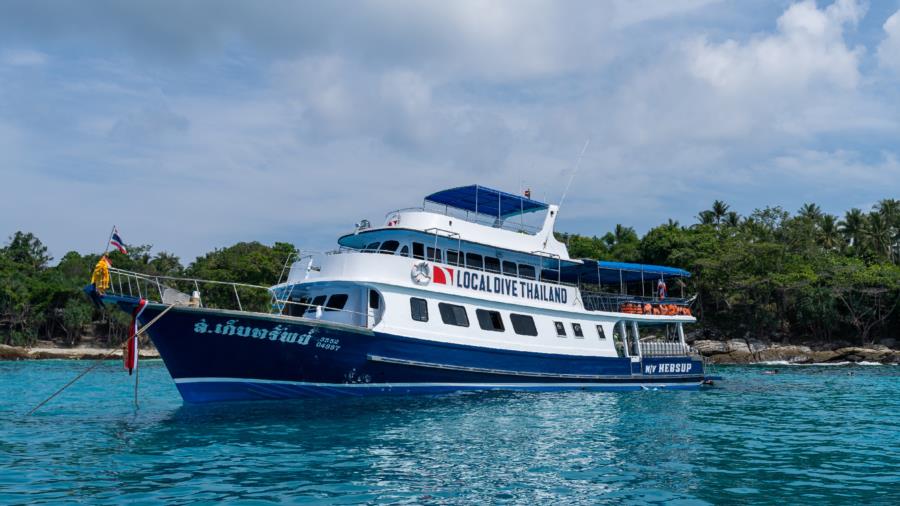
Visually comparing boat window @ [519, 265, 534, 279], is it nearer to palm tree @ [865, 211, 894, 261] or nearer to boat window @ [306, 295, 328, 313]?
boat window @ [306, 295, 328, 313]

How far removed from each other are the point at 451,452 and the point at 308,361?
6.22 metres

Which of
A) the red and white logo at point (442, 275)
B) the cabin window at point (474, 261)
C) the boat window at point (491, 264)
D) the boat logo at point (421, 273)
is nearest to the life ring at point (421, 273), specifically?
the boat logo at point (421, 273)

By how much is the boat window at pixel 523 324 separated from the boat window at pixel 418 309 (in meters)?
2.95

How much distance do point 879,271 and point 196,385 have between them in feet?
160

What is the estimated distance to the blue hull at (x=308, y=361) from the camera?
14.6 meters

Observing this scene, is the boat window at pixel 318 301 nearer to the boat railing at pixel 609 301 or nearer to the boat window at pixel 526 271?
the boat window at pixel 526 271

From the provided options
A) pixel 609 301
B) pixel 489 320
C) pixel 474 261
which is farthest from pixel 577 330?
pixel 474 261

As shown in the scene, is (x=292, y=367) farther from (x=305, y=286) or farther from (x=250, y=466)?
(x=250, y=466)

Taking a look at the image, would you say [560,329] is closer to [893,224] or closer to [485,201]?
[485,201]

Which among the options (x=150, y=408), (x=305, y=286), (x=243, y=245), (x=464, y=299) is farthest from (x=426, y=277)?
A: (x=243, y=245)

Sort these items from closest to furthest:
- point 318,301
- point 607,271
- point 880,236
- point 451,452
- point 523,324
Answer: point 451,452 → point 318,301 → point 523,324 → point 607,271 → point 880,236

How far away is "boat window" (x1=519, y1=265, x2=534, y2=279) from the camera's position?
70.5ft

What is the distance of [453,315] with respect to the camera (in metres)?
18.4

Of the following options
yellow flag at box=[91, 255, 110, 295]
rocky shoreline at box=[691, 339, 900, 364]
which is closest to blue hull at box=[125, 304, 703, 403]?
yellow flag at box=[91, 255, 110, 295]
